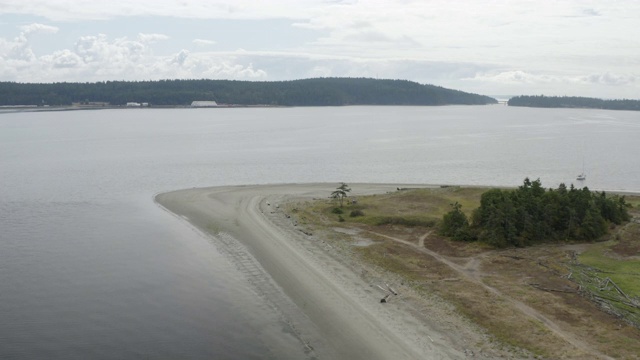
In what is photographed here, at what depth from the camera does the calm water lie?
31.1m

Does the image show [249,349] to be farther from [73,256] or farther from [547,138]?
[547,138]

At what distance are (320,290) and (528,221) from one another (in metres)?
20.0

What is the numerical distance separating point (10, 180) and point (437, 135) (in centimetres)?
12195

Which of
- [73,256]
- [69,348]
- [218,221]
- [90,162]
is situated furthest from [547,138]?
[69,348]

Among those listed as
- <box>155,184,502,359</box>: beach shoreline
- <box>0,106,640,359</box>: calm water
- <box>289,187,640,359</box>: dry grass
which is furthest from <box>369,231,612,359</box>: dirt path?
<box>0,106,640,359</box>: calm water

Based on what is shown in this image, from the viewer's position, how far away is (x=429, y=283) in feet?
127

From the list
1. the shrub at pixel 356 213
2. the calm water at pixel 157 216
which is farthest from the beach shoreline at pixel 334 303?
the shrub at pixel 356 213

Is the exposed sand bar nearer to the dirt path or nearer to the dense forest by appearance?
the dirt path

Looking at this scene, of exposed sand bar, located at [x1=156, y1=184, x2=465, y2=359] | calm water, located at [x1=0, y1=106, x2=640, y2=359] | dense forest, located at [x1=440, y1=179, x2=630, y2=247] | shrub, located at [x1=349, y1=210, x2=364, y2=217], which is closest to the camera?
exposed sand bar, located at [x1=156, y1=184, x2=465, y2=359]

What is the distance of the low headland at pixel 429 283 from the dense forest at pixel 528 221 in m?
0.83

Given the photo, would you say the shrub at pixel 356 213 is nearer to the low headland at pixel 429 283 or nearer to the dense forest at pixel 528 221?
the low headland at pixel 429 283

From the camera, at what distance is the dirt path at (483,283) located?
96.3 feet

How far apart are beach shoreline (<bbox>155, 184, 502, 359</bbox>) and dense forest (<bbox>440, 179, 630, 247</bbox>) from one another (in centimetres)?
1123

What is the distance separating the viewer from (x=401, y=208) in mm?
61000
